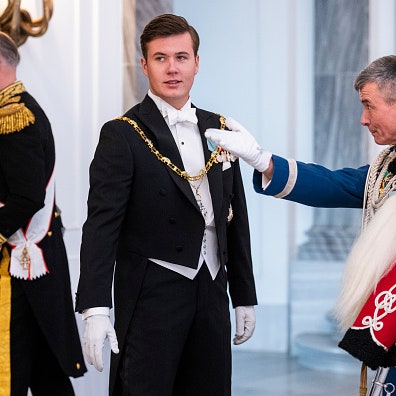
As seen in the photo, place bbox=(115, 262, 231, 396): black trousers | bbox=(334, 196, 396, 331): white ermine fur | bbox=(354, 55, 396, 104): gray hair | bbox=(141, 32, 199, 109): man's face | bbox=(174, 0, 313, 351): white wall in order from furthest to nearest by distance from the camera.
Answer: bbox=(174, 0, 313, 351): white wall → bbox=(141, 32, 199, 109): man's face → bbox=(115, 262, 231, 396): black trousers → bbox=(354, 55, 396, 104): gray hair → bbox=(334, 196, 396, 331): white ermine fur

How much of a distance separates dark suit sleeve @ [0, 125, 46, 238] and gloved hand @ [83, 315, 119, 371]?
636mm

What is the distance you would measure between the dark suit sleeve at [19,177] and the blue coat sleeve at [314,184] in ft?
2.83

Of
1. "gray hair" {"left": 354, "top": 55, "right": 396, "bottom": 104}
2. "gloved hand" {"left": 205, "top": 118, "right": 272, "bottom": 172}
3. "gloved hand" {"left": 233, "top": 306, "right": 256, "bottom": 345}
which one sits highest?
"gray hair" {"left": 354, "top": 55, "right": 396, "bottom": 104}

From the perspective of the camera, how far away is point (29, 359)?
3.38 m

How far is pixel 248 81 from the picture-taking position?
21.8ft

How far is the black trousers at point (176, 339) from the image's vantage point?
9.21 feet

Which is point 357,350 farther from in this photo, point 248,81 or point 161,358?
point 248,81

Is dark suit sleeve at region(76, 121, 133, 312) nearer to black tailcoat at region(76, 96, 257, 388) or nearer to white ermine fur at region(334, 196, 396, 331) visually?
black tailcoat at region(76, 96, 257, 388)

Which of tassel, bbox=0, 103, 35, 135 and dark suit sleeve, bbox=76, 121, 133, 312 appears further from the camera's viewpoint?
tassel, bbox=0, 103, 35, 135

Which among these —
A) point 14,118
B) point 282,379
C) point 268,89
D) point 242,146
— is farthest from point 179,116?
point 268,89

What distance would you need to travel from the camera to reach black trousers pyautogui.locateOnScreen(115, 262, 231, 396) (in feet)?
9.21

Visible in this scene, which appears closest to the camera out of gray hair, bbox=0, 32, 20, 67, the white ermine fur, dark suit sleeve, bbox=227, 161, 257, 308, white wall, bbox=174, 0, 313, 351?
the white ermine fur

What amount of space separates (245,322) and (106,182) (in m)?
0.67

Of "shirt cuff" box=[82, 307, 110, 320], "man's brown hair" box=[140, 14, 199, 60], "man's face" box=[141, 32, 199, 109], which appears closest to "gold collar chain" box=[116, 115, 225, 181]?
"man's face" box=[141, 32, 199, 109]
